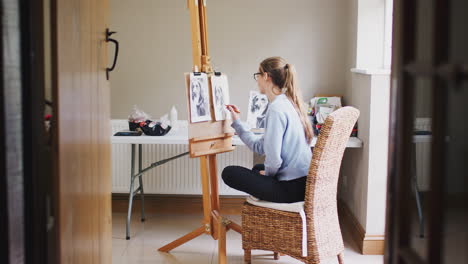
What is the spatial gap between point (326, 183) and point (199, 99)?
863 millimetres

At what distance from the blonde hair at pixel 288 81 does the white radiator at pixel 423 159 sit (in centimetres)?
206

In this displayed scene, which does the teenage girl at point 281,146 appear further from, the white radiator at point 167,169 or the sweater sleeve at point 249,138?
the white radiator at point 167,169

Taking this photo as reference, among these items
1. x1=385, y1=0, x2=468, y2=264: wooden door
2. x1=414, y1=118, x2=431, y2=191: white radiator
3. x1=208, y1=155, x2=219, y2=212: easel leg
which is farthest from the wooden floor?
x1=414, y1=118, x2=431, y2=191: white radiator

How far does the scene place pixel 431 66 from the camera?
1084 mm

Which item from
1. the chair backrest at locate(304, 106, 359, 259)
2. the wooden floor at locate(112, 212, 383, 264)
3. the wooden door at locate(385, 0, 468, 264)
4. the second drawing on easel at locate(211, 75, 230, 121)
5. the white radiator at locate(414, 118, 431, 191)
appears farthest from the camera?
the wooden floor at locate(112, 212, 383, 264)

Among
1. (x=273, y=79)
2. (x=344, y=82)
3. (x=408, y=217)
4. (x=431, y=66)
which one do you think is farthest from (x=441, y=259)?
(x=344, y=82)

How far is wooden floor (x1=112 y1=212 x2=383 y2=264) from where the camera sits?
3.59 m

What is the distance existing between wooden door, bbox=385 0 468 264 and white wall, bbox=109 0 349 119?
127 inches

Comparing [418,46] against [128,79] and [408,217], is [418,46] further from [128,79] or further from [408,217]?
[128,79]

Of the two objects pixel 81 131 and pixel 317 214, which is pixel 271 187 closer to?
pixel 317 214

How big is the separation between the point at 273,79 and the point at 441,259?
2.31 meters

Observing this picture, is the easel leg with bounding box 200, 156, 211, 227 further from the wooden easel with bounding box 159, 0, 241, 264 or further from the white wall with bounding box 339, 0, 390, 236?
the white wall with bounding box 339, 0, 390, 236

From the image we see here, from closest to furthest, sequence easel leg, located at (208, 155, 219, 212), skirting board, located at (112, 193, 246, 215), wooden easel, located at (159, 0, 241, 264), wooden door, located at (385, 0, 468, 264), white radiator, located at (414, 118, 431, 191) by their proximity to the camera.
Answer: wooden door, located at (385, 0, 468, 264), white radiator, located at (414, 118, 431, 191), wooden easel, located at (159, 0, 241, 264), easel leg, located at (208, 155, 219, 212), skirting board, located at (112, 193, 246, 215)

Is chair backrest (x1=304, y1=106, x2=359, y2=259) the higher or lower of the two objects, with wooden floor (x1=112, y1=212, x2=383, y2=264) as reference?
higher
